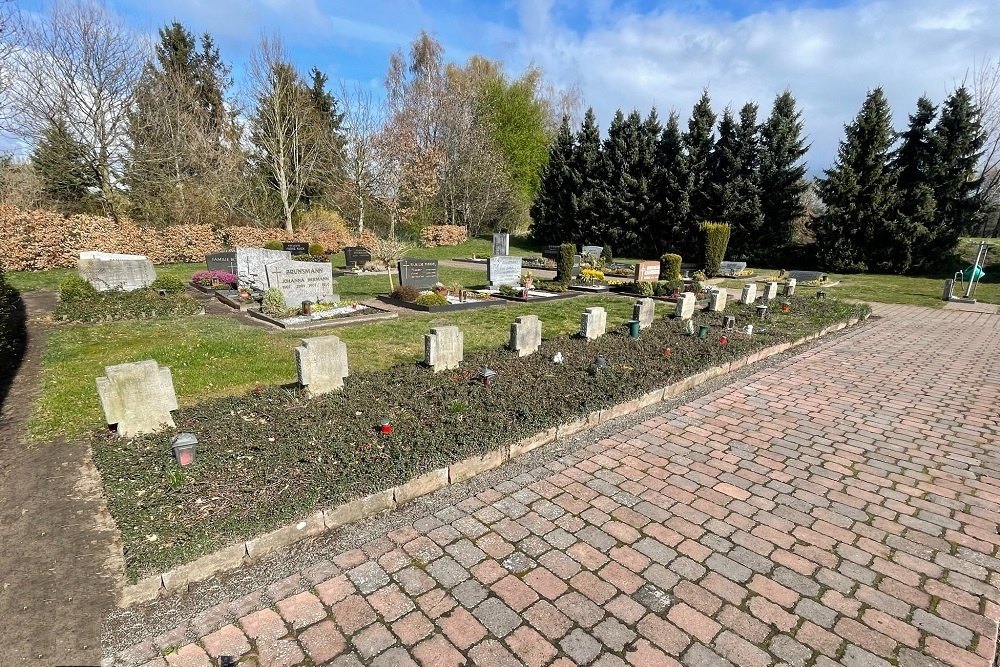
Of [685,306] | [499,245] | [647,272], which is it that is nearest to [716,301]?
[685,306]

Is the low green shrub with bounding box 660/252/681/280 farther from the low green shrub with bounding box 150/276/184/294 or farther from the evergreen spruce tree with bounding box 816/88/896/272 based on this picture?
the low green shrub with bounding box 150/276/184/294

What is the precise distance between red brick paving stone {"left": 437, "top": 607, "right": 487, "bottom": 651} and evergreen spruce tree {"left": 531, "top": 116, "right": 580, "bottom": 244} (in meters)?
32.2

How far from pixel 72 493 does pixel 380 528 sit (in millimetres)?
2685

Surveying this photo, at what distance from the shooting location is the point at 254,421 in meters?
4.86

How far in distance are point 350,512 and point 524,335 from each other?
4.45 metres

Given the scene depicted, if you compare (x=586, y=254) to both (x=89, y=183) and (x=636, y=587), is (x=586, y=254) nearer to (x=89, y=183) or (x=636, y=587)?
(x=636, y=587)

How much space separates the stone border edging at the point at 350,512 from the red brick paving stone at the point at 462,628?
4.08 ft

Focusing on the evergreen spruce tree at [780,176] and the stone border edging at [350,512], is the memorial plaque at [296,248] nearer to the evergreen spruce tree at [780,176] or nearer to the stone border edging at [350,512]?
the stone border edging at [350,512]

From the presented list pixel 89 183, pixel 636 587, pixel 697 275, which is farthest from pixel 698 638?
pixel 89 183

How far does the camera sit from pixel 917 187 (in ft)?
73.3

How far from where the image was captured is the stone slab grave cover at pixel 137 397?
4.38 m

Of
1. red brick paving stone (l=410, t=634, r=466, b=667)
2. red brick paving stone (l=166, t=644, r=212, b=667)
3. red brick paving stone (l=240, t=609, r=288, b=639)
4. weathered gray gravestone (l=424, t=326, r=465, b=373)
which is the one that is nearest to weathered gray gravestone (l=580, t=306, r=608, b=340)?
weathered gray gravestone (l=424, t=326, r=465, b=373)

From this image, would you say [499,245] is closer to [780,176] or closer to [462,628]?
[780,176]

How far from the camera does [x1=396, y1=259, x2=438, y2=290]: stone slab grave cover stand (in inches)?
560
